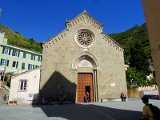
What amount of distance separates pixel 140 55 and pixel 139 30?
55.4m

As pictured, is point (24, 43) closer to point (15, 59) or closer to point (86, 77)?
point (15, 59)

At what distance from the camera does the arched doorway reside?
26.3 metres

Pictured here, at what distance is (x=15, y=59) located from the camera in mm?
49062

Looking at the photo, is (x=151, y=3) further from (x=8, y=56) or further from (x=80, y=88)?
(x=8, y=56)

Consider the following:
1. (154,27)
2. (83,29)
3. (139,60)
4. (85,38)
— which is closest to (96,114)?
(154,27)

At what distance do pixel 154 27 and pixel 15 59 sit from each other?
1887 inches

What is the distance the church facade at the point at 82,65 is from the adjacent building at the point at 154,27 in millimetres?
20372

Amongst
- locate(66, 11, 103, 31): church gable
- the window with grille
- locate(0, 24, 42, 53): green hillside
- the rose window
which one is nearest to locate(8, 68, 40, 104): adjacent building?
the window with grille

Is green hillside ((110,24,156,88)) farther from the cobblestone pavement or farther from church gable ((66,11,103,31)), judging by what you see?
the cobblestone pavement

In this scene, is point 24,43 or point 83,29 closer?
point 83,29

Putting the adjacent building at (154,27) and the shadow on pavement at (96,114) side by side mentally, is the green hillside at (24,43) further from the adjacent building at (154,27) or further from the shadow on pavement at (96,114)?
the adjacent building at (154,27)

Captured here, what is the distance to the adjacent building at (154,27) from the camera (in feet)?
18.0

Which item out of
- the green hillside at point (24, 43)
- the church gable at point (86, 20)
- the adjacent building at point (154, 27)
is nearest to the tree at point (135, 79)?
the church gable at point (86, 20)

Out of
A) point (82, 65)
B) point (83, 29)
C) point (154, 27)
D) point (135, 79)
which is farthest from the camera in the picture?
point (135, 79)
